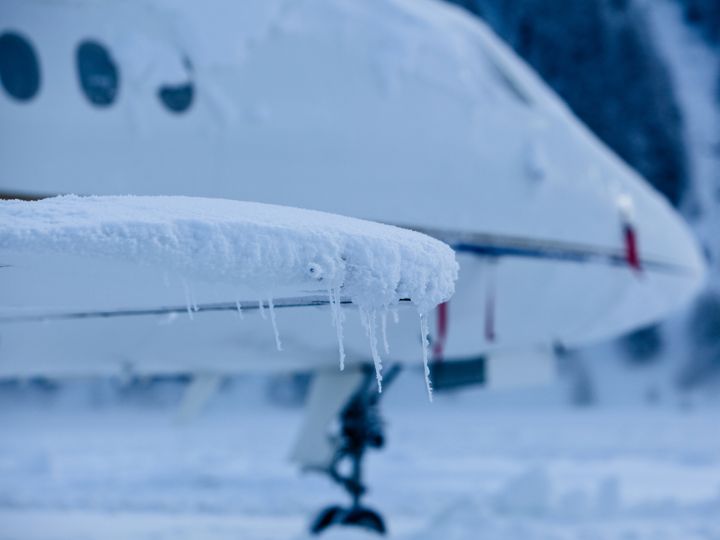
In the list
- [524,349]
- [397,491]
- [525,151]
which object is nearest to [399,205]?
[525,151]

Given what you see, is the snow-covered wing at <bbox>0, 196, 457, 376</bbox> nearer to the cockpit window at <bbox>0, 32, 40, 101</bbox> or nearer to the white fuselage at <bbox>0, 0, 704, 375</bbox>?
the white fuselage at <bbox>0, 0, 704, 375</bbox>

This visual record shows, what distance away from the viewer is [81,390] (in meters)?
20.5

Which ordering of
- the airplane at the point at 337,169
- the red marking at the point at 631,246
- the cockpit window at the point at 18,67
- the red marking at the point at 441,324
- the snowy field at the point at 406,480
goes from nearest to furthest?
the cockpit window at the point at 18,67 < the airplane at the point at 337,169 < the red marking at the point at 441,324 < the red marking at the point at 631,246 < the snowy field at the point at 406,480

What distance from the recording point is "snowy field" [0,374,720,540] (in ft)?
18.2

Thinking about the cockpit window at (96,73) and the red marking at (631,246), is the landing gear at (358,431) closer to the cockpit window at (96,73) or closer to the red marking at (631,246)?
the red marking at (631,246)

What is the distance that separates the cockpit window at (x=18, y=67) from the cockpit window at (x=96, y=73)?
0.16 meters

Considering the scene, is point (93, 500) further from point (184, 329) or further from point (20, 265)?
point (20, 265)

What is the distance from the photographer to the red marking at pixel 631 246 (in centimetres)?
515

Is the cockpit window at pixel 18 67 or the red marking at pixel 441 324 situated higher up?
the cockpit window at pixel 18 67

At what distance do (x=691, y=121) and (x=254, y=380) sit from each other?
1090 centimetres

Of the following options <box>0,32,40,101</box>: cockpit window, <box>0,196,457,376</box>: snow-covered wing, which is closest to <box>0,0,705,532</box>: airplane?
<box>0,32,40,101</box>: cockpit window

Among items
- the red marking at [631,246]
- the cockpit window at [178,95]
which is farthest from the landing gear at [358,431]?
the cockpit window at [178,95]

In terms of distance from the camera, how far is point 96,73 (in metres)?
3.37

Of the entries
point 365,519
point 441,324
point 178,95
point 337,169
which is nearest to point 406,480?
point 365,519
